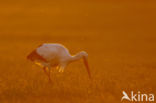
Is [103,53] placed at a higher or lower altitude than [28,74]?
higher

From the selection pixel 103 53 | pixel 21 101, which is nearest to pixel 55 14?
pixel 103 53

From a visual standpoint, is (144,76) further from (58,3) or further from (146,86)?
(58,3)

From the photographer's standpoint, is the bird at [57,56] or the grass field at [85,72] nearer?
the grass field at [85,72]

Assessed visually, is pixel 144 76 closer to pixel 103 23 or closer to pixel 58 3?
pixel 103 23

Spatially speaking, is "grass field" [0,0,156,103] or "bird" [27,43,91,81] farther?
"bird" [27,43,91,81]

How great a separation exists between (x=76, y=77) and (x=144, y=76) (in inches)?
76.3

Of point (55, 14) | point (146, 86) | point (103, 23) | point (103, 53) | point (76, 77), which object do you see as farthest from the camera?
point (55, 14)

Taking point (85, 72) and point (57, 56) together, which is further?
point (85, 72)

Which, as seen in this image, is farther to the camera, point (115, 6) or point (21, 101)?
point (115, 6)

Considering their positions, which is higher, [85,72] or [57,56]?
[57,56]

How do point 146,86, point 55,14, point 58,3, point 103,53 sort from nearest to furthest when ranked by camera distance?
1. point 146,86
2. point 103,53
3. point 55,14
4. point 58,3

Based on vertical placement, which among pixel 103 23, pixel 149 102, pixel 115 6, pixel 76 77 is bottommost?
pixel 149 102

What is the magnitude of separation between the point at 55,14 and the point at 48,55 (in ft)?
123

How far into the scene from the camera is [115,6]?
51750 millimetres
